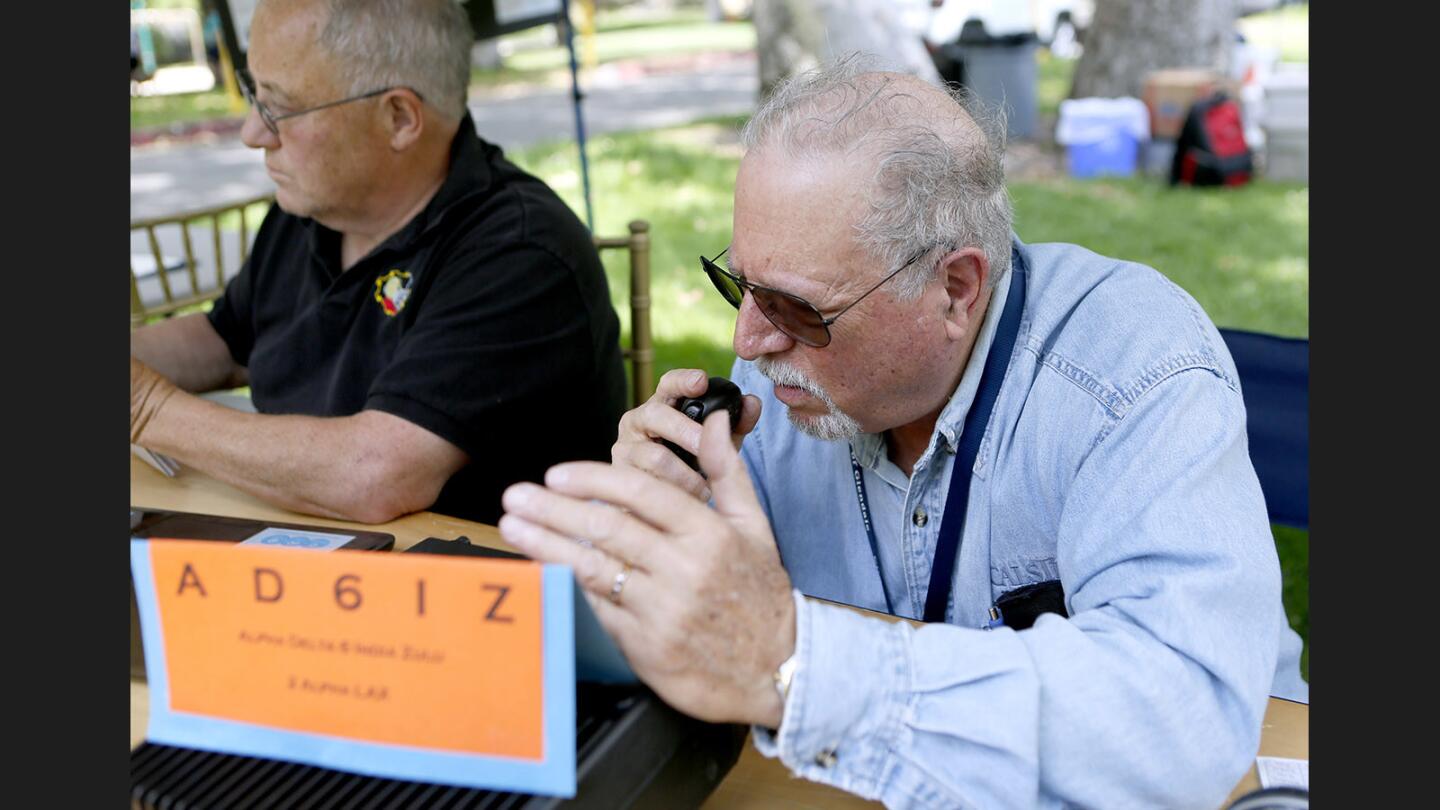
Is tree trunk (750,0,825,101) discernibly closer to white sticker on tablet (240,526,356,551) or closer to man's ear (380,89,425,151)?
man's ear (380,89,425,151)

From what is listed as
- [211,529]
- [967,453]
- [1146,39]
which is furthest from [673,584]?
[1146,39]

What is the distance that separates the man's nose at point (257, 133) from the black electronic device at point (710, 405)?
4.12 ft

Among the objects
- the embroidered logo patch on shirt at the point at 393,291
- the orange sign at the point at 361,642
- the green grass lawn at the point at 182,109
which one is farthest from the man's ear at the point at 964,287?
the green grass lawn at the point at 182,109

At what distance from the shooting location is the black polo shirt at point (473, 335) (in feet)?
7.06

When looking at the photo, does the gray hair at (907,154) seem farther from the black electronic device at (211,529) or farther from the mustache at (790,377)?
the black electronic device at (211,529)

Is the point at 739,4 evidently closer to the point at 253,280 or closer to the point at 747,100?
the point at 747,100

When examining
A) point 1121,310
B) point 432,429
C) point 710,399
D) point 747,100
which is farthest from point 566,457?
point 747,100

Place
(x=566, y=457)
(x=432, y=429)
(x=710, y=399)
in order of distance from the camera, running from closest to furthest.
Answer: (x=710, y=399) < (x=432, y=429) < (x=566, y=457)

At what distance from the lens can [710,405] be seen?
1.55 metres

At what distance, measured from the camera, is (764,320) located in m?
1.52

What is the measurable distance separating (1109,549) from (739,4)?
22.3m

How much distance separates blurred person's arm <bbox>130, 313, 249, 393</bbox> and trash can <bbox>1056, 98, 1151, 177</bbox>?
261 inches

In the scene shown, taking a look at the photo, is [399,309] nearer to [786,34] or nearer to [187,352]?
[187,352]

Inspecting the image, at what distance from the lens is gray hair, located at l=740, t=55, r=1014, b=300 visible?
1419 mm
